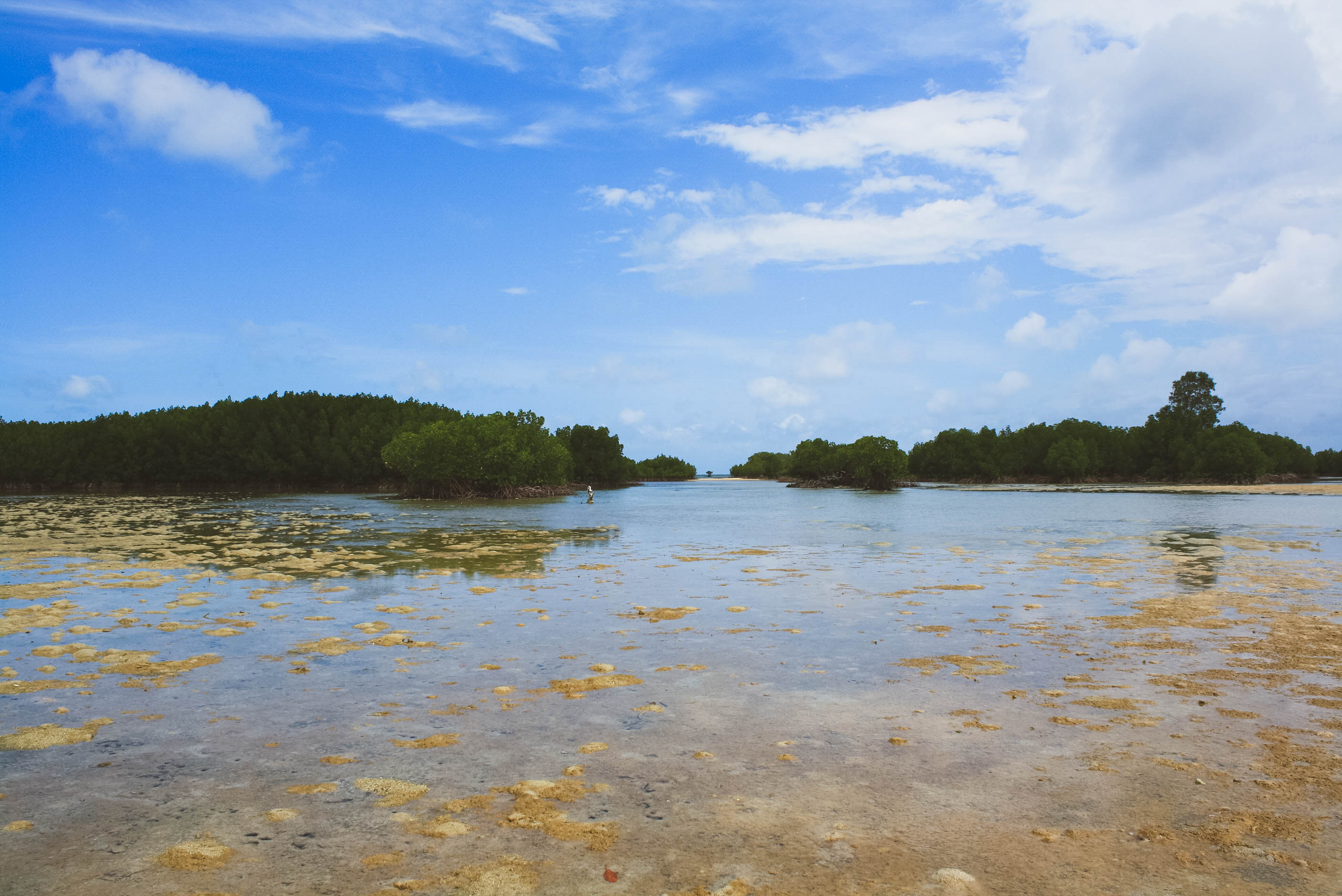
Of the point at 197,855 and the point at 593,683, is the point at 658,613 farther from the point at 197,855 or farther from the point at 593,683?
the point at 197,855

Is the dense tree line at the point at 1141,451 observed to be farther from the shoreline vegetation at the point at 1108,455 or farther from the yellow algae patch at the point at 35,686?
the yellow algae patch at the point at 35,686

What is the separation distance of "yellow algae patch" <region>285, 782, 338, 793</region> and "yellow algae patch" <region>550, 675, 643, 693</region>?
289 centimetres

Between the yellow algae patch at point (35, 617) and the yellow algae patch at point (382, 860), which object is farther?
the yellow algae patch at point (35, 617)

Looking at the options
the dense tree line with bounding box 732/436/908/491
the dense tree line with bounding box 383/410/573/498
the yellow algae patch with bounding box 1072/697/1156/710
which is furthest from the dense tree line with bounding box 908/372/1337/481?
the yellow algae patch with bounding box 1072/697/1156/710

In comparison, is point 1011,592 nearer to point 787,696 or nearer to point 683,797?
point 787,696

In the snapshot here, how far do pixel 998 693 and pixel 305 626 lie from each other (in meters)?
9.66

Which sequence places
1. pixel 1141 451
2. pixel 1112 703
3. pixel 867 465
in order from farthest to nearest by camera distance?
pixel 1141 451, pixel 867 465, pixel 1112 703

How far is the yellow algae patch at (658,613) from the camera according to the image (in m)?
12.6

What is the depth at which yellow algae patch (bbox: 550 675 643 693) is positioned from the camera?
8.34 m

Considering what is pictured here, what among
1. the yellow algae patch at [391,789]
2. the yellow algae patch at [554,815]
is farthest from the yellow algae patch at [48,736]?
the yellow algae patch at [554,815]

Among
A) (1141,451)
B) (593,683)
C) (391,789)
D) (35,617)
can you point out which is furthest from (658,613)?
(1141,451)

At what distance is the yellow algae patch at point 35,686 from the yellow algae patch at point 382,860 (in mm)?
5921

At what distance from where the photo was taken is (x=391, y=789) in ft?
18.3

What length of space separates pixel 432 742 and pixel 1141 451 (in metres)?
175
